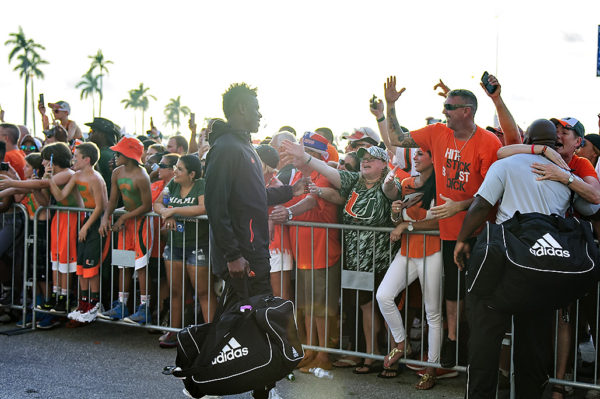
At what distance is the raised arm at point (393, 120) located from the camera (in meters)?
5.48

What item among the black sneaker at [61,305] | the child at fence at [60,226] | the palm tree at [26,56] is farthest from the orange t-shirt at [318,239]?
the palm tree at [26,56]

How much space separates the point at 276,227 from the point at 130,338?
2171 mm

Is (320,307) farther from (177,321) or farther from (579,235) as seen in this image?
(579,235)

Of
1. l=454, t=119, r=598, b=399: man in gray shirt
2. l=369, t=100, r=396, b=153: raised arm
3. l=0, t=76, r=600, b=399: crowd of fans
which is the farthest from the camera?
l=369, t=100, r=396, b=153: raised arm

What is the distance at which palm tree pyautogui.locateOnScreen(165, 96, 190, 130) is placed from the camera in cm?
13700

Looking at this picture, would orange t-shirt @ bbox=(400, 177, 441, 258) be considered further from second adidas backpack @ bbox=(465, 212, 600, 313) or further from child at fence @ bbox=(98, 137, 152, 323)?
child at fence @ bbox=(98, 137, 152, 323)

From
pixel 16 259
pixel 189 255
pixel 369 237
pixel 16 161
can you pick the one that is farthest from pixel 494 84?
pixel 16 161

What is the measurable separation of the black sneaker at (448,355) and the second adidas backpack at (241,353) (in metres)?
1.78

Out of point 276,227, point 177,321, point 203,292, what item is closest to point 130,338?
point 177,321

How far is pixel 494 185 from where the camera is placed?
4469 millimetres

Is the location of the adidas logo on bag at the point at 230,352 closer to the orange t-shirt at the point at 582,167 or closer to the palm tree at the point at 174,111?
the orange t-shirt at the point at 582,167

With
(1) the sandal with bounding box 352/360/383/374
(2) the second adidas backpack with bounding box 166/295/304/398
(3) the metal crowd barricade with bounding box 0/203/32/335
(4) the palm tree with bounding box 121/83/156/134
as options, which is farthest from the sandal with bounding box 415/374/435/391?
(4) the palm tree with bounding box 121/83/156/134

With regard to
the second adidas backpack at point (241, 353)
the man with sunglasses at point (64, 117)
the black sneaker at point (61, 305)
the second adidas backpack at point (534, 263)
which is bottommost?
the black sneaker at point (61, 305)

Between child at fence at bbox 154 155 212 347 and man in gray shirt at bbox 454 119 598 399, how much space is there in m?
3.03
